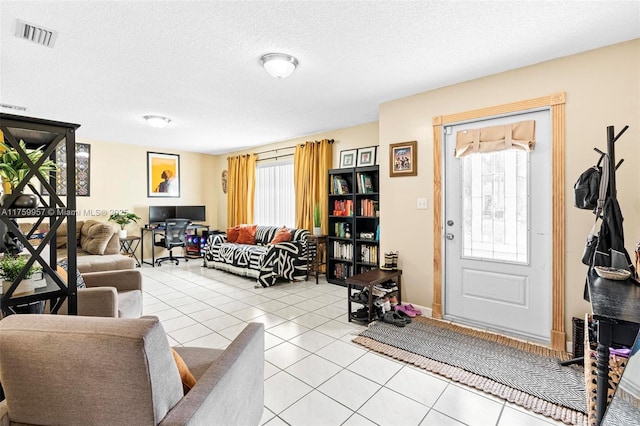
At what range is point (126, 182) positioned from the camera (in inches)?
244

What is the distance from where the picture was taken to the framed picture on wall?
21.4 feet

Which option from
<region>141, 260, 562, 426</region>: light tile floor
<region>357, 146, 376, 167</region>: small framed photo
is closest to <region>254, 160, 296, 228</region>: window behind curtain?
<region>357, 146, 376, 167</region>: small framed photo

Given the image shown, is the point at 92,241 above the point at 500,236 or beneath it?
beneath

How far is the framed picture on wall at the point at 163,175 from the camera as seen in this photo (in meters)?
6.54

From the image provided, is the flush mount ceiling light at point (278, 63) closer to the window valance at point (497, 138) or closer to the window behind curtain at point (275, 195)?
the window valance at point (497, 138)

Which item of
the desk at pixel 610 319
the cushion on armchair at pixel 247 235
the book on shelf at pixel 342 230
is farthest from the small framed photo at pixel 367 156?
the desk at pixel 610 319

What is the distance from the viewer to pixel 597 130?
7.91 feet

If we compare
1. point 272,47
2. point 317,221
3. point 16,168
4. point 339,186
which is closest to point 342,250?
point 317,221

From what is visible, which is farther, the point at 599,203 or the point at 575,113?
the point at 575,113

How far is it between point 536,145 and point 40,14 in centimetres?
381

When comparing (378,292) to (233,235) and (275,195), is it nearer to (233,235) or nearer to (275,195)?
(275,195)

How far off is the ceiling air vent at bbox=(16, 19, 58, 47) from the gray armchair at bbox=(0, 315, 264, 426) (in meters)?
2.15

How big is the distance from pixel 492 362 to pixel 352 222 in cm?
263

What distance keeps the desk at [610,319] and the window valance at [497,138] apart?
1447 mm
